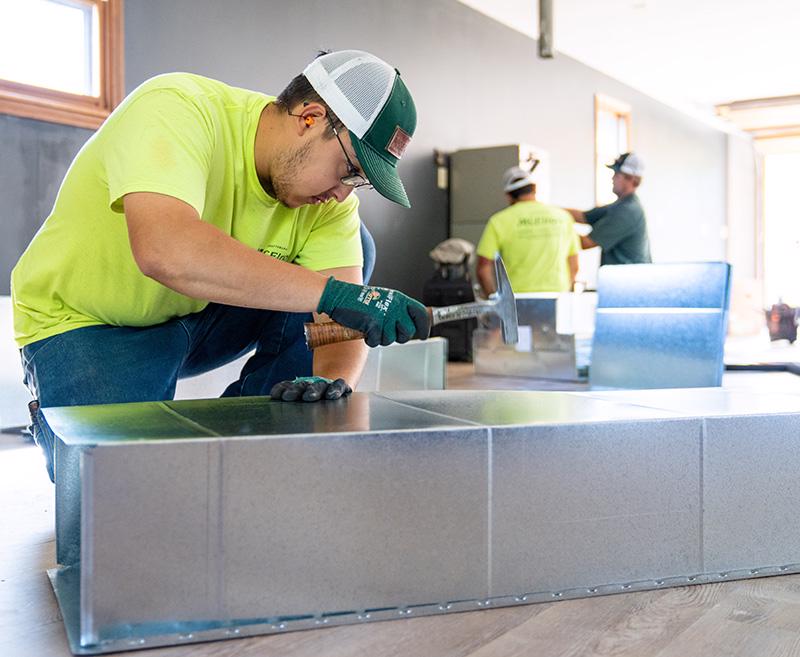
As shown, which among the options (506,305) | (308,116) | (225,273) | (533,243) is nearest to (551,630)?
(225,273)

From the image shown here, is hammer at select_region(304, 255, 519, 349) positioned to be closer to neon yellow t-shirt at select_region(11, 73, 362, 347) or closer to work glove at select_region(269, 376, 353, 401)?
work glove at select_region(269, 376, 353, 401)

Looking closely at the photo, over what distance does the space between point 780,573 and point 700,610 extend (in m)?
0.25

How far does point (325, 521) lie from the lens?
1114 mm

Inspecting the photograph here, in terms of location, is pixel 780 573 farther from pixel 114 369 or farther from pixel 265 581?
pixel 114 369

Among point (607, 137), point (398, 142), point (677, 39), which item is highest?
point (677, 39)

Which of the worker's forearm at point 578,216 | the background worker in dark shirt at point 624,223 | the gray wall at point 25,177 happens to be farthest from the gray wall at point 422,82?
the background worker in dark shirt at point 624,223

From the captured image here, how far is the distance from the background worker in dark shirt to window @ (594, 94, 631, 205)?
10.5ft

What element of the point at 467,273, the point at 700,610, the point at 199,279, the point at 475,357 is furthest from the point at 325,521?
the point at 467,273

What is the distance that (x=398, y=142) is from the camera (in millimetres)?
1522

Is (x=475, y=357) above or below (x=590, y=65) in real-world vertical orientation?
below

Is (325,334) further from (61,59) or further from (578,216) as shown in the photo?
(578,216)

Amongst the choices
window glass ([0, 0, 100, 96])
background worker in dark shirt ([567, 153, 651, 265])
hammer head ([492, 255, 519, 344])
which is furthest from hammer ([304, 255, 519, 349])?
background worker in dark shirt ([567, 153, 651, 265])

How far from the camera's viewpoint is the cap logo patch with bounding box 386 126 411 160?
150 centimetres

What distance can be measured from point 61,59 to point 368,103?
293 cm
